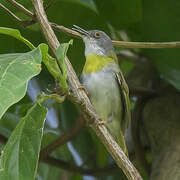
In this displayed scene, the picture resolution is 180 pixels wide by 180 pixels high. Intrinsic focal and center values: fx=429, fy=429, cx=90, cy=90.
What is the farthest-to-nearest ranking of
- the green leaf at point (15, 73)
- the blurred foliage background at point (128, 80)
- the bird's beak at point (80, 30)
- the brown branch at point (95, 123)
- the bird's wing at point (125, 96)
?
the bird's beak at point (80, 30)
the blurred foliage background at point (128, 80)
the bird's wing at point (125, 96)
the brown branch at point (95, 123)
the green leaf at point (15, 73)

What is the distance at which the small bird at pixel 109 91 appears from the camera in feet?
8.20

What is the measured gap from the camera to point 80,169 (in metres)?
2.78

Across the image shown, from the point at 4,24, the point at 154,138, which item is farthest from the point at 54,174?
the point at 4,24

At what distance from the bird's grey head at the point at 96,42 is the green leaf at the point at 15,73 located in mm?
1394

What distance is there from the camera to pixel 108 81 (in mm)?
2512

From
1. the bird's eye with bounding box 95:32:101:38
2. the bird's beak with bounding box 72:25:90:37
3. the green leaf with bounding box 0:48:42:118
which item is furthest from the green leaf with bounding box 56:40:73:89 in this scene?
the bird's eye with bounding box 95:32:101:38

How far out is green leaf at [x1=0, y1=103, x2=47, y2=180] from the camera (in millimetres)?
1320

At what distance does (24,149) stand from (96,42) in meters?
1.58

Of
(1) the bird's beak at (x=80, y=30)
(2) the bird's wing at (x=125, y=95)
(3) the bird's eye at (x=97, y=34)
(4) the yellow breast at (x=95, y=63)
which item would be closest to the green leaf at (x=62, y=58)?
(2) the bird's wing at (x=125, y=95)

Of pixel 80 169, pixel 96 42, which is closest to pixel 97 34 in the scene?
pixel 96 42

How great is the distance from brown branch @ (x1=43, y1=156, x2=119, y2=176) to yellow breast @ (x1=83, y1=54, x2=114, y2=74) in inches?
23.6

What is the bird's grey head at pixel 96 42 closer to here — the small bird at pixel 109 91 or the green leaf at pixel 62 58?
the small bird at pixel 109 91

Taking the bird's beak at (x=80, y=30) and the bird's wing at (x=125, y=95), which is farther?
the bird's beak at (x=80, y=30)

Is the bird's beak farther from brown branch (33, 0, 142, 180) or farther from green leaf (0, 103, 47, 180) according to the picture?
green leaf (0, 103, 47, 180)
